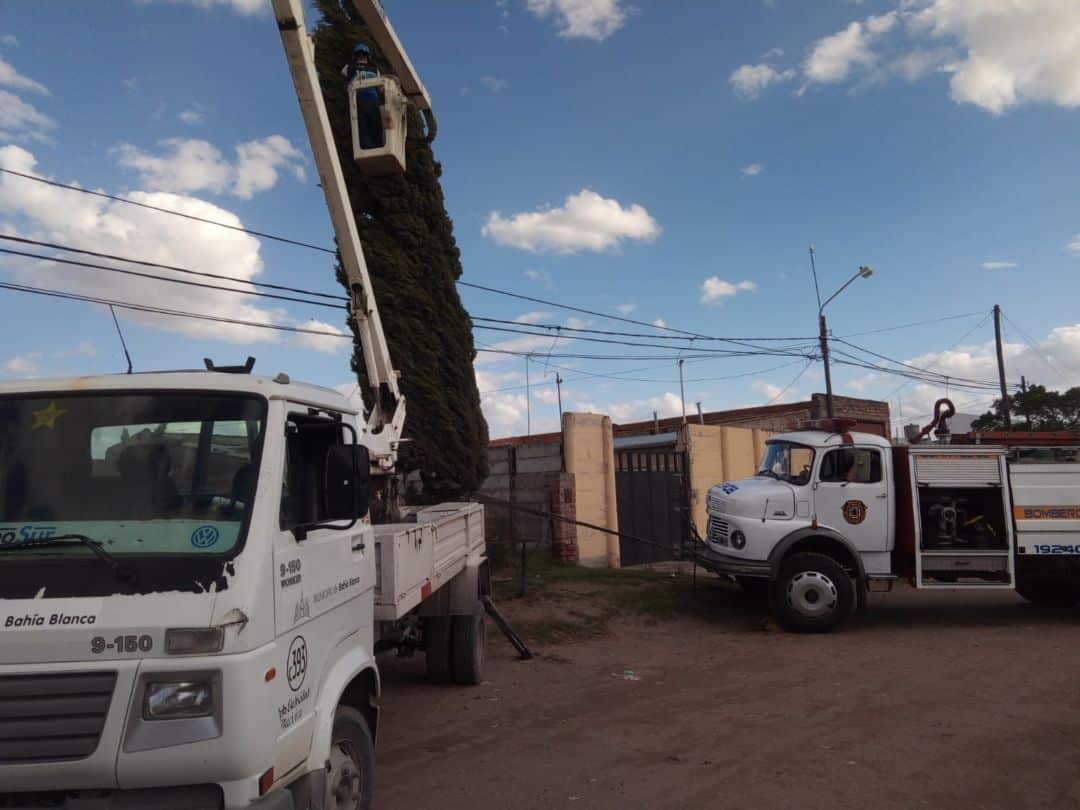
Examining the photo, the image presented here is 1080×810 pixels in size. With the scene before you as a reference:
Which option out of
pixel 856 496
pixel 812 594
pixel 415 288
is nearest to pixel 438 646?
pixel 812 594

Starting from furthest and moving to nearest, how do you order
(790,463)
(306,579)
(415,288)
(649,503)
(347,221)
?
(649,503) < (415,288) < (790,463) < (347,221) < (306,579)

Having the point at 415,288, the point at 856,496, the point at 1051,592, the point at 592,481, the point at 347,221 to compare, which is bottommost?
the point at 1051,592

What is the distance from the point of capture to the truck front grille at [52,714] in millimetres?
2715

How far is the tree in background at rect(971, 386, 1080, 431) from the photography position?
31.8m

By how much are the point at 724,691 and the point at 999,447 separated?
605 centimetres

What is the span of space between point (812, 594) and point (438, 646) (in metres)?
5.30

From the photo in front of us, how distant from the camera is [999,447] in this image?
1096cm

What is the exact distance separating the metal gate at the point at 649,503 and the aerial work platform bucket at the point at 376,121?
9924 mm

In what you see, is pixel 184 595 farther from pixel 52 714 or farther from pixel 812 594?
pixel 812 594

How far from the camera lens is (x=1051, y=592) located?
1216 cm

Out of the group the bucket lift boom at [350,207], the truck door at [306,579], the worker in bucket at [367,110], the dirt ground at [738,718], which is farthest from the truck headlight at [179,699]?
the worker in bucket at [367,110]

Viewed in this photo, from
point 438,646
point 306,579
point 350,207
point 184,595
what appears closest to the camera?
point 184,595

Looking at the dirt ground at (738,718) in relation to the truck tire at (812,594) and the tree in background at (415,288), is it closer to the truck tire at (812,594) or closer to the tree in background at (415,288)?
the truck tire at (812,594)

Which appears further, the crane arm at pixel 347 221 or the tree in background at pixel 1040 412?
the tree in background at pixel 1040 412
